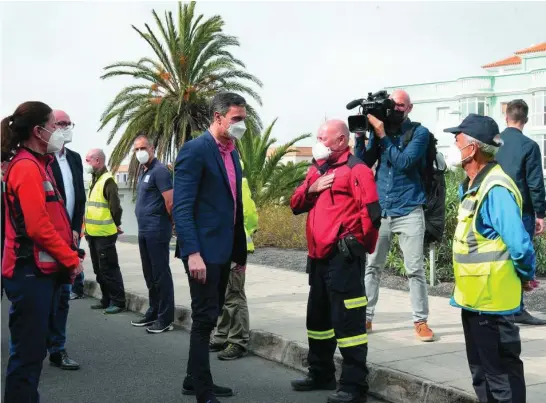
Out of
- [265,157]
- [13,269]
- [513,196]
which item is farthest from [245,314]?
[265,157]

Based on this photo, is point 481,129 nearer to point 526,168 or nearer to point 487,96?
point 526,168

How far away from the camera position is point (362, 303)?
18.2 ft

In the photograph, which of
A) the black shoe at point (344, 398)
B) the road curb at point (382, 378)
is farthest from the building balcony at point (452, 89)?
the black shoe at point (344, 398)

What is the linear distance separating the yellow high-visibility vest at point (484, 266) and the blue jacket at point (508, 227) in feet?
0.10

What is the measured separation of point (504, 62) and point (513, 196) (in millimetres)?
78048

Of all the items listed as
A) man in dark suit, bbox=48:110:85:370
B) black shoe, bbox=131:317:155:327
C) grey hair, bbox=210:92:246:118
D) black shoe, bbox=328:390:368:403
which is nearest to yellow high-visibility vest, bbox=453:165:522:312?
black shoe, bbox=328:390:368:403

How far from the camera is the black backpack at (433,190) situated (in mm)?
6867

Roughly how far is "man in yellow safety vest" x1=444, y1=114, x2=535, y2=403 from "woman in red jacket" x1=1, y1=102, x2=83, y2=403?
7.92 feet

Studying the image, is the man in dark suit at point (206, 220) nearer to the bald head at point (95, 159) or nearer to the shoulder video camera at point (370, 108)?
the shoulder video camera at point (370, 108)

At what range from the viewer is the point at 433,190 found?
697 cm

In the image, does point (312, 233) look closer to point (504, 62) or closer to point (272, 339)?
point (272, 339)

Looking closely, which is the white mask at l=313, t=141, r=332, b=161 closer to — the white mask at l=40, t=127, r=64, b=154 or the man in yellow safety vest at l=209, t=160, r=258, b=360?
the man in yellow safety vest at l=209, t=160, r=258, b=360

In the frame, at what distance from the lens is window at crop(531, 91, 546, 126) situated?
58875mm

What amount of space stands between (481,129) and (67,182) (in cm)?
399
